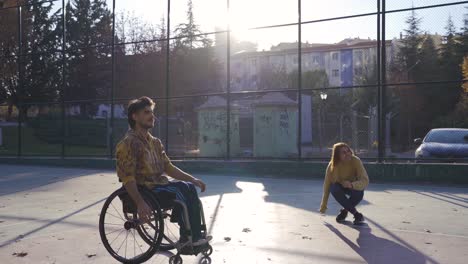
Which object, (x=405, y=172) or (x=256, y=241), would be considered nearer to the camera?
(x=256, y=241)

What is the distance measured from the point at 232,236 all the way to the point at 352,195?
5.89 ft

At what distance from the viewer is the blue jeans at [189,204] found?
4383 mm

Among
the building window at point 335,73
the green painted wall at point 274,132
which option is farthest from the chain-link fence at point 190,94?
the building window at point 335,73

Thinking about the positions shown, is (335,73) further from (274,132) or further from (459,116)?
(274,132)

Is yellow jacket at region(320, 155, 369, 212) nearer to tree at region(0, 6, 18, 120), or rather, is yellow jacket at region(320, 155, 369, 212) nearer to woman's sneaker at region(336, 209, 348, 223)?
woman's sneaker at region(336, 209, 348, 223)

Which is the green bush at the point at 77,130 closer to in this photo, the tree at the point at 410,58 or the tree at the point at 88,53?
the tree at the point at 88,53

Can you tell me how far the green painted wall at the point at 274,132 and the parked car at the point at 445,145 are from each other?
17.4 ft

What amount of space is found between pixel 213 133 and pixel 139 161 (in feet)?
49.8

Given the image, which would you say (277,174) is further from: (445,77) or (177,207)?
(445,77)

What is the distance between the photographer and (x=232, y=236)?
5.87 m

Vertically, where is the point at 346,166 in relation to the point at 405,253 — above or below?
above

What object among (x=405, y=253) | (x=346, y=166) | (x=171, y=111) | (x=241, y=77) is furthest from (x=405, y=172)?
(x=241, y=77)

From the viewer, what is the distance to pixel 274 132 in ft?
62.6

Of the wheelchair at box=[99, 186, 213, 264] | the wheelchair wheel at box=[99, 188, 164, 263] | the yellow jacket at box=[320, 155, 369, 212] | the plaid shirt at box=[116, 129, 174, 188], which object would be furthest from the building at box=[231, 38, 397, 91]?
the wheelchair at box=[99, 186, 213, 264]
